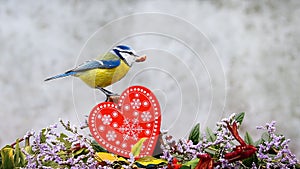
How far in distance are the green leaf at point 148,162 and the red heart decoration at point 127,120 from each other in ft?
0.05

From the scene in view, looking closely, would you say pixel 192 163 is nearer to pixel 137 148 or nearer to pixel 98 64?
pixel 137 148

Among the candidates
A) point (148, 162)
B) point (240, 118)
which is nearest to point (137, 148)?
point (148, 162)

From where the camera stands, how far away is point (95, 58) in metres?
0.52

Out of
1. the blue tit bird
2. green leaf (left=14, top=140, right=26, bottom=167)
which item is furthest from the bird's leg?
green leaf (left=14, top=140, right=26, bottom=167)

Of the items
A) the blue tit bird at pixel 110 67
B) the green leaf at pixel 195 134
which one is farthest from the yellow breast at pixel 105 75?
the green leaf at pixel 195 134

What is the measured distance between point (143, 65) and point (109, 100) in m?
0.06

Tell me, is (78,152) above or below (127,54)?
below

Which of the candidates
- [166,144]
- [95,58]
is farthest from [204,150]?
[95,58]

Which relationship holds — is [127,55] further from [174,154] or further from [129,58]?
[174,154]

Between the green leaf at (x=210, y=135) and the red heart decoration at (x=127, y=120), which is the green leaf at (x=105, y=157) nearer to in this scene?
the red heart decoration at (x=127, y=120)

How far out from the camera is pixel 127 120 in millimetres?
468

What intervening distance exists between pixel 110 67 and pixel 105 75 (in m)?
0.01

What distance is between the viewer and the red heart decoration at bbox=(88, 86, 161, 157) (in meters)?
0.46

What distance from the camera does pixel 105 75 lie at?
499mm
